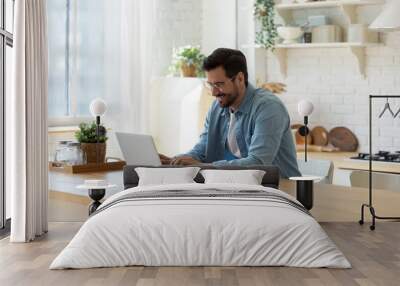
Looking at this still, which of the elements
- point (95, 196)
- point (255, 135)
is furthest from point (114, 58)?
point (255, 135)

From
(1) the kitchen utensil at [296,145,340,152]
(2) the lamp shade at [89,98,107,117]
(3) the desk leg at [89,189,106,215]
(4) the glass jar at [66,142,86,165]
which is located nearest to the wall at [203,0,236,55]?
(1) the kitchen utensil at [296,145,340,152]

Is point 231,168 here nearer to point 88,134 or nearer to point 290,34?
point 88,134

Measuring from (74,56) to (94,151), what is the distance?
1.11 meters

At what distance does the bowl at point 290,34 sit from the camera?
7754 mm

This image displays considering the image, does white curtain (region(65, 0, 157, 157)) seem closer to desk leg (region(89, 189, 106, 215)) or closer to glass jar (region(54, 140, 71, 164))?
glass jar (region(54, 140, 71, 164))

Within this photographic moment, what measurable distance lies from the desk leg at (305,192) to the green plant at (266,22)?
2.10 m

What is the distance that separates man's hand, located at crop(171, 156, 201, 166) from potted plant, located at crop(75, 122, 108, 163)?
2.41 ft

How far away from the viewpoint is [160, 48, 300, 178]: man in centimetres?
604

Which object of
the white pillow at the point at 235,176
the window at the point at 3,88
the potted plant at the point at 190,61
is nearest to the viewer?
the white pillow at the point at 235,176


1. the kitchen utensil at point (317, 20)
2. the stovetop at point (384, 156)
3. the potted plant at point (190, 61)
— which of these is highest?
the kitchen utensil at point (317, 20)

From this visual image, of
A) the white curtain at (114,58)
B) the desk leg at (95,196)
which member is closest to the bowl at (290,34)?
the white curtain at (114,58)

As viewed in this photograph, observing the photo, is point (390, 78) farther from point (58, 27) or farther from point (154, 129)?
point (58, 27)

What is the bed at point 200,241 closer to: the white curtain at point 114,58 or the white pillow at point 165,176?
the white pillow at point 165,176

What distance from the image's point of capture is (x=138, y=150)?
625 cm
